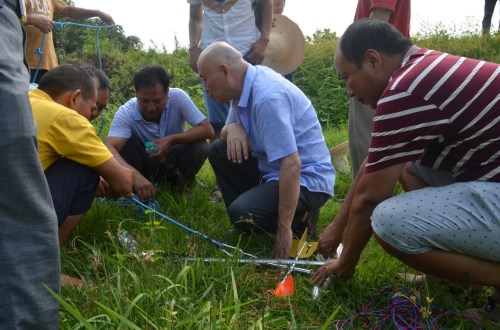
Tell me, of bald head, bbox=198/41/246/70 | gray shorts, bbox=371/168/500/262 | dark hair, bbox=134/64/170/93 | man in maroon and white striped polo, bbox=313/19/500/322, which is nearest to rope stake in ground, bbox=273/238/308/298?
man in maroon and white striped polo, bbox=313/19/500/322

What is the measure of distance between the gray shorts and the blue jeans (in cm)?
121

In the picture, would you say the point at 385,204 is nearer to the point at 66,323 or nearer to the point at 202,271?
the point at 202,271

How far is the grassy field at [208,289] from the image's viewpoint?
185 cm

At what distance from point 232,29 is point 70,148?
1.93 meters

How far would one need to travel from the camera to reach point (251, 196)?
2.99 meters

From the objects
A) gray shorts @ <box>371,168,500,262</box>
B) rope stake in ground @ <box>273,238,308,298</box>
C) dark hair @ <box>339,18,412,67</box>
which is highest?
dark hair @ <box>339,18,412,67</box>

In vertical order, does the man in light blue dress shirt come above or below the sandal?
above

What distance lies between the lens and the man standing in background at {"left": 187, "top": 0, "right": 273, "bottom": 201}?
411 centimetres

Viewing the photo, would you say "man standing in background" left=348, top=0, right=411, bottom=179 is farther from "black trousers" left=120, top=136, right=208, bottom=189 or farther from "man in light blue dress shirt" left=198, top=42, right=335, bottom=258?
"black trousers" left=120, top=136, right=208, bottom=189

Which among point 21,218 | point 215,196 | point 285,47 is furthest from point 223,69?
point 285,47

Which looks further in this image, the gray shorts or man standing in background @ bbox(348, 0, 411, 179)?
man standing in background @ bbox(348, 0, 411, 179)

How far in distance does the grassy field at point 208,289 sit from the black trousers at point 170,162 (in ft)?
1.62

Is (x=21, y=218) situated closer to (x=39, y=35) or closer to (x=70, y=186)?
(x=70, y=186)

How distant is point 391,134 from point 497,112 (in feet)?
1.24
